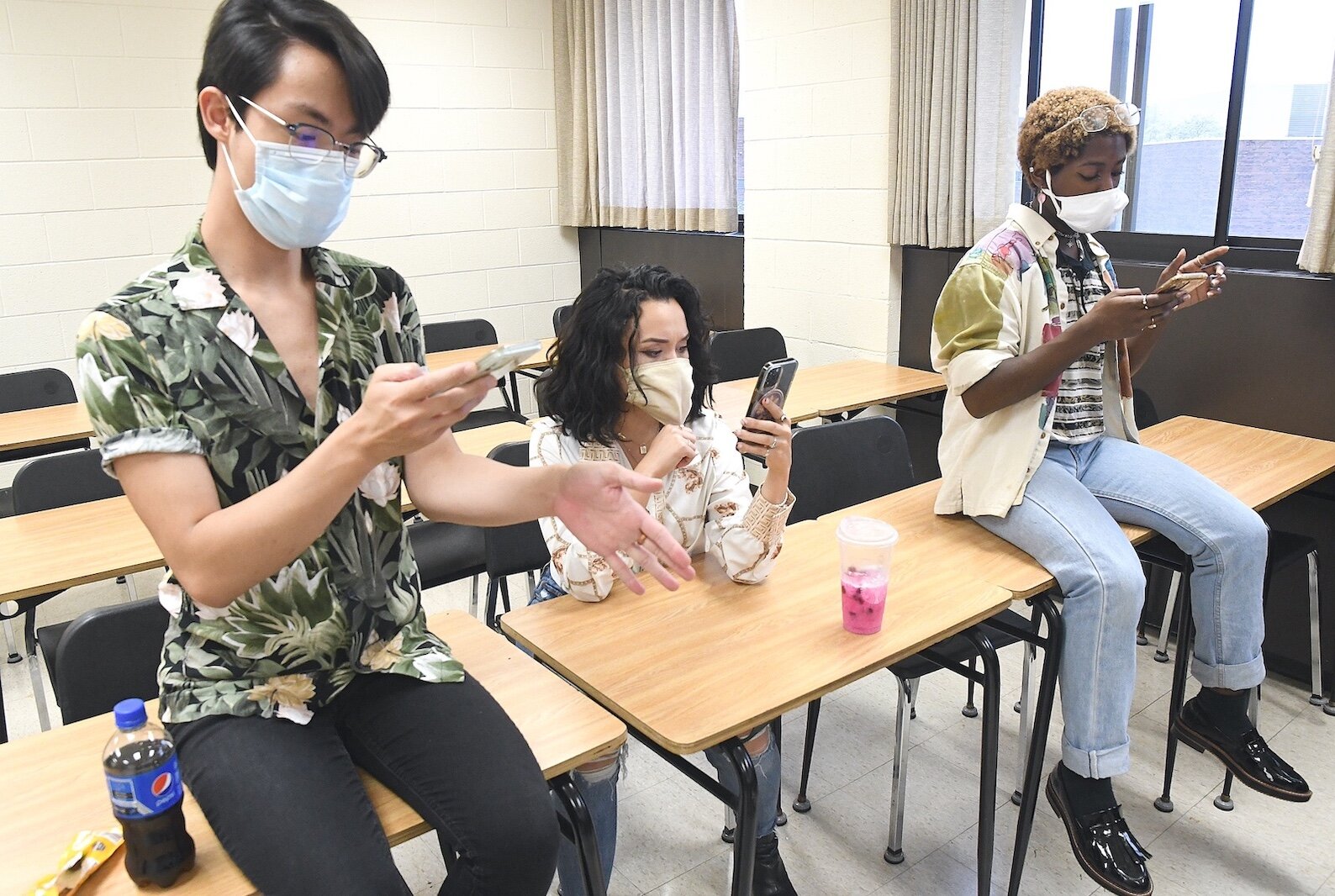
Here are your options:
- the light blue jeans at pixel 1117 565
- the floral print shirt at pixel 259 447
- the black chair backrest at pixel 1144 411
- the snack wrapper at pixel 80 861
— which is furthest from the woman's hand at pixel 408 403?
the black chair backrest at pixel 1144 411

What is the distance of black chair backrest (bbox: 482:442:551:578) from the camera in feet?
7.25

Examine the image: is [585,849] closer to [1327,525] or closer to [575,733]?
[575,733]

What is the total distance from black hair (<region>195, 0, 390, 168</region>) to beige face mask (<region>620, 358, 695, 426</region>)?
29.0 inches

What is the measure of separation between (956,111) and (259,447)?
286 cm

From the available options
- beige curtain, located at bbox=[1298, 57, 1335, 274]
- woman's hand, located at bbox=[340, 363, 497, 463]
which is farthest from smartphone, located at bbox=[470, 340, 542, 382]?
beige curtain, located at bbox=[1298, 57, 1335, 274]

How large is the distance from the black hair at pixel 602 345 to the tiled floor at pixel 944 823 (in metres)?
0.98

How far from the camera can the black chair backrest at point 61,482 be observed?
2.44m

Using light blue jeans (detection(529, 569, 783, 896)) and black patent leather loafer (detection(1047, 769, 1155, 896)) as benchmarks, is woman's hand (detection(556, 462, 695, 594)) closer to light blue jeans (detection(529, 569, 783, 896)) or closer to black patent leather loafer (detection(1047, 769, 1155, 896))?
light blue jeans (detection(529, 569, 783, 896))

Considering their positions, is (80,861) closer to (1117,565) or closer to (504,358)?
(504,358)

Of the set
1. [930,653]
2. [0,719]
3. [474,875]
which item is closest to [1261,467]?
[930,653]

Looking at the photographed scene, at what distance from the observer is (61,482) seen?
250 cm

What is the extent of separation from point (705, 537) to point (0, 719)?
1410mm

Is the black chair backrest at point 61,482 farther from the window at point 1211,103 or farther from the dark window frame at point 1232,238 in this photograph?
the window at point 1211,103

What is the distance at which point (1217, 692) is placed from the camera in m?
2.12
